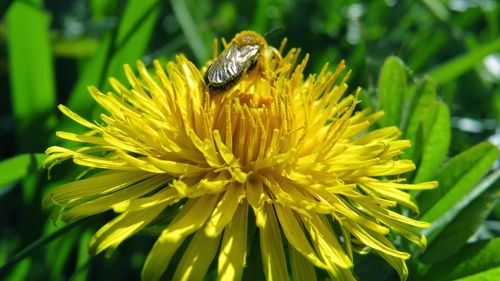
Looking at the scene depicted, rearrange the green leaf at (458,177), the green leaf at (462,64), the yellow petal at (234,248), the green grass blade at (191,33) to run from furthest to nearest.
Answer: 1. the green grass blade at (191,33)
2. the green leaf at (462,64)
3. the green leaf at (458,177)
4. the yellow petal at (234,248)

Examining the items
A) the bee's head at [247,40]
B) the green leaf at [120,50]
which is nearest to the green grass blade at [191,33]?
the green leaf at [120,50]

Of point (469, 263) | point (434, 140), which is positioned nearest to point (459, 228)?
point (469, 263)

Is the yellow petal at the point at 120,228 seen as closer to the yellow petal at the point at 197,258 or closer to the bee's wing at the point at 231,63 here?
the yellow petal at the point at 197,258

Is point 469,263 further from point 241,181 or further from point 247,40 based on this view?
point 247,40

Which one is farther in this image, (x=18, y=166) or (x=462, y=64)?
(x=462, y=64)

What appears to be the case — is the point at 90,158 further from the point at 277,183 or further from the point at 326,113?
the point at 326,113

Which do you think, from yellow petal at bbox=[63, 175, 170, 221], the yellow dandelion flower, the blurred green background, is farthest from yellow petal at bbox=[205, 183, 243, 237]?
the blurred green background
